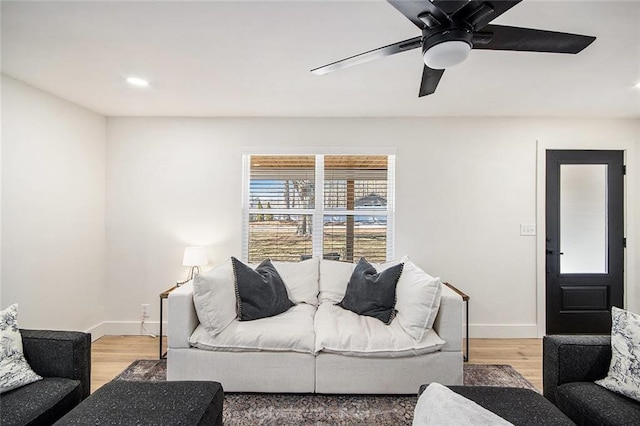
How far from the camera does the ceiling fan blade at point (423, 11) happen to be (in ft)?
3.83

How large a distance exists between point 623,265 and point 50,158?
18.7ft

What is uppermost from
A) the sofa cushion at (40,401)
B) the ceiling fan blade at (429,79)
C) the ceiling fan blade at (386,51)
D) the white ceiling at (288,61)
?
the white ceiling at (288,61)

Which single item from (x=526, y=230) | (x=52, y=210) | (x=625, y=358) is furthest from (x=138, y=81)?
(x=526, y=230)

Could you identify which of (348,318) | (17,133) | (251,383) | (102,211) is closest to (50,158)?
(17,133)

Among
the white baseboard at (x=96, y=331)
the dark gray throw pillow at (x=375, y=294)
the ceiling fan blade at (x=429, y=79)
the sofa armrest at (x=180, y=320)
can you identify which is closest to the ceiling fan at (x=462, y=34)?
the ceiling fan blade at (x=429, y=79)

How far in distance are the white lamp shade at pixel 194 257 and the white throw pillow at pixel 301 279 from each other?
2.50 feet

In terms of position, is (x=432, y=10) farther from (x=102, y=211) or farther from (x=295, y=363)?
(x=102, y=211)

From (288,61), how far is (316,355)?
2.04 meters

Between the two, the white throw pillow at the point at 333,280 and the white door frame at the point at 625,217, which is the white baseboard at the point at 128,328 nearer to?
the white throw pillow at the point at 333,280

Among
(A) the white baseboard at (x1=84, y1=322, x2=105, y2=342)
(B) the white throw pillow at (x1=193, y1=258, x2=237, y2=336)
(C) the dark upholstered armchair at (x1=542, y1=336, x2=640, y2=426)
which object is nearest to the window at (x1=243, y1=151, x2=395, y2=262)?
(B) the white throw pillow at (x1=193, y1=258, x2=237, y2=336)

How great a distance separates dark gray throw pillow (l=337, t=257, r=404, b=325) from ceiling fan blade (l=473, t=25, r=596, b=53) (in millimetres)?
1799

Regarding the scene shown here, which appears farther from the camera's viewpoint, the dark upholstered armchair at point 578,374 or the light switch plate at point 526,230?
the light switch plate at point 526,230

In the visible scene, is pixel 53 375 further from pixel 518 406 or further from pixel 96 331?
pixel 518 406

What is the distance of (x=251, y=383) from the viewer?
2359 millimetres
